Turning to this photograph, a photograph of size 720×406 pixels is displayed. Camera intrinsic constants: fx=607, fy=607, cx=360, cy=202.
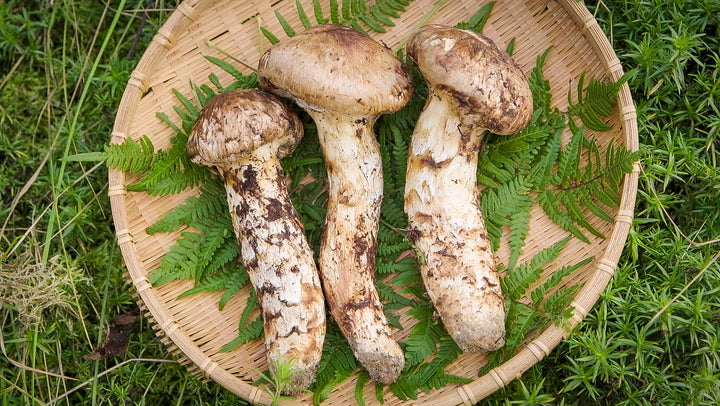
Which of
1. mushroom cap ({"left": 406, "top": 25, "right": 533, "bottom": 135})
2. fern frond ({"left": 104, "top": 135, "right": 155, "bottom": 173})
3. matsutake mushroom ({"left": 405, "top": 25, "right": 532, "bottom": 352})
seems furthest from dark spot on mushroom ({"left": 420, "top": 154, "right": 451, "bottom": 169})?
fern frond ({"left": 104, "top": 135, "right": 155, "bottom": 173})

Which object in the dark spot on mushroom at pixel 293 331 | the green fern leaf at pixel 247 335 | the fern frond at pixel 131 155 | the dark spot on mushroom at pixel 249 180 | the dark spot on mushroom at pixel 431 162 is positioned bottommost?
the green fern leaf at pixel 247 335

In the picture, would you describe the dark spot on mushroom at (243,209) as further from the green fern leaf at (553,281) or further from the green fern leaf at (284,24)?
the green fern leaf at (553,281)

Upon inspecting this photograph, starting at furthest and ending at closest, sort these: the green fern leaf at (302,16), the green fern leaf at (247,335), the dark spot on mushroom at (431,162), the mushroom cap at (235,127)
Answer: the green fern leaf at (302,16) < the green fern leaf at (247,335) < the dark spot on mushroom at (431,162) < the mushroom cap at (235,127)

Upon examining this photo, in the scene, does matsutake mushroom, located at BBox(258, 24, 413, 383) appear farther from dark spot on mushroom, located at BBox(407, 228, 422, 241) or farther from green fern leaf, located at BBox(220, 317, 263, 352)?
green fern leaf, located at BBox(220, 317, 263, 352)

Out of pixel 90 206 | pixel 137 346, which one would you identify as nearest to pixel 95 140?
pixel 90 206

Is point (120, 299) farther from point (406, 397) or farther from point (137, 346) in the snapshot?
point (406, 397)

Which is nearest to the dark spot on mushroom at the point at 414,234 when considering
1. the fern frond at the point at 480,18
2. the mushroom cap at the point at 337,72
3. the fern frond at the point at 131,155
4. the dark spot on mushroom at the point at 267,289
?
the mushroom cap at the point at 337,72

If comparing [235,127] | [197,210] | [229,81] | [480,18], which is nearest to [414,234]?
[235,127]
